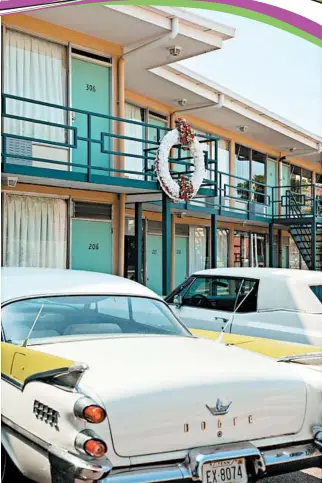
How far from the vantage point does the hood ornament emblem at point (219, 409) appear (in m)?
3.10

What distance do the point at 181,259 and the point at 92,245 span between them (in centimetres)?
512

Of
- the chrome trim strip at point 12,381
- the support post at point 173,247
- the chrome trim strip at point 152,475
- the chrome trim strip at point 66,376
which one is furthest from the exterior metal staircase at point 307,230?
the chrome trim strip at point 66,376

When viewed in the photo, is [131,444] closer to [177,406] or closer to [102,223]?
[177,406]

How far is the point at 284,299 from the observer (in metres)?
6.44

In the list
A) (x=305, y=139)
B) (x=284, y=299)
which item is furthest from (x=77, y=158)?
(x=305, y=139)

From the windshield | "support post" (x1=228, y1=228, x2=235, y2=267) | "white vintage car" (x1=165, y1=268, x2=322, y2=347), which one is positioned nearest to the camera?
the windshield

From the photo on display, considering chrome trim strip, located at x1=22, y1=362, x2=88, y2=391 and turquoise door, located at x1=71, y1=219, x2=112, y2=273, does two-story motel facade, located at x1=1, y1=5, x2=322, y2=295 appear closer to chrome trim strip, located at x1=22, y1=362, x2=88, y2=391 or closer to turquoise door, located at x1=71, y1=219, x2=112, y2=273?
turquoise door, located at x1=71, y1=219, x2=112, y2=273

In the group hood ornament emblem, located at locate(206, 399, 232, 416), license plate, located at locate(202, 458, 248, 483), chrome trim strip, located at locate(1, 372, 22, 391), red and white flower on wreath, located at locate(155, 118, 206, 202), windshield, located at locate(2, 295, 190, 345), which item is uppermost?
red and white flower on wreath, located at locate(155, 118, 206, 202)

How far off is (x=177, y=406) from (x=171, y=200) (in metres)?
8.33

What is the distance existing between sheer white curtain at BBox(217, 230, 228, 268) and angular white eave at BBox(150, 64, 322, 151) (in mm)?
3341

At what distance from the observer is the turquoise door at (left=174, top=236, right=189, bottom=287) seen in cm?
1510

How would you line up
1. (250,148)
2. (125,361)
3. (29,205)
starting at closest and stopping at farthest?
1. (125,361)
2. (29,205)
3. (250,148)

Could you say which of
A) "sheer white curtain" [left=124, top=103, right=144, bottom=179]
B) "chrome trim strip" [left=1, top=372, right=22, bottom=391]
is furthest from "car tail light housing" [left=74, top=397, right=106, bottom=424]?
"sheer white curtain" [left=124, top=103, right=144, bottom=179]

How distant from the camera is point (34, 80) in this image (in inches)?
376
